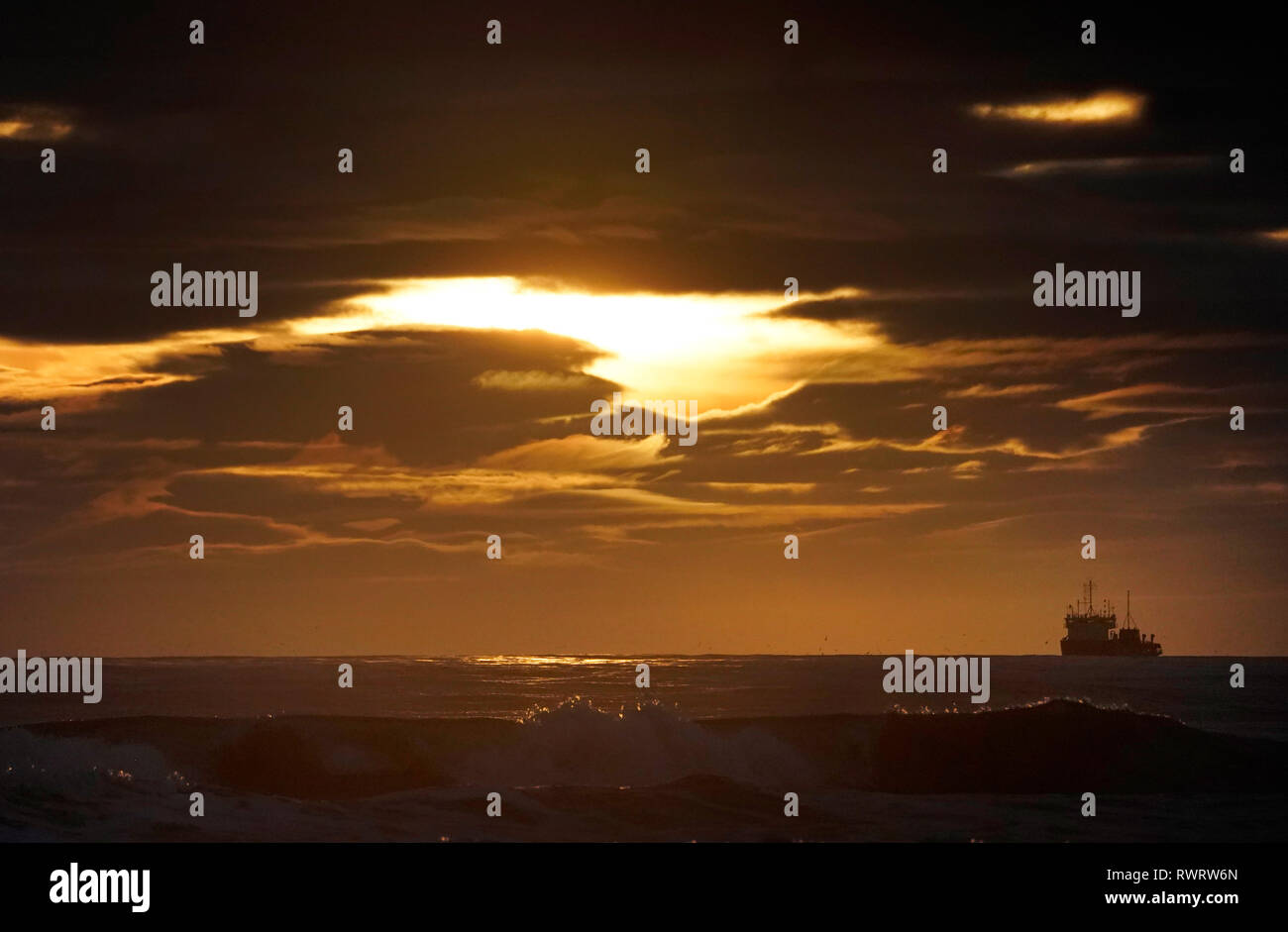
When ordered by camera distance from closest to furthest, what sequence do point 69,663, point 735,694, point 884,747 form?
point 884,747 → point 735,694 → point 69,663

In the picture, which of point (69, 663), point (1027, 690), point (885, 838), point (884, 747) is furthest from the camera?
point (69, 663)

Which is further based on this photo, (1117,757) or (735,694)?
(735,694)
